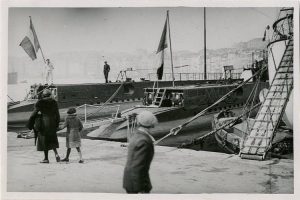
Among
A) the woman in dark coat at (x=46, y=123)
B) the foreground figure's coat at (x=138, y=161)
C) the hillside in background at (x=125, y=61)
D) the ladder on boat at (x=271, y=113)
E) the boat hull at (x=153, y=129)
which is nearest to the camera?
the foreground figure's coat at (x=138, y=161)

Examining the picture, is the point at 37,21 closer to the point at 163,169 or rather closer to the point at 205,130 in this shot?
the point at 163,169

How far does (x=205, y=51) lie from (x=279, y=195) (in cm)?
199

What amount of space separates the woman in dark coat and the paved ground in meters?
0.19

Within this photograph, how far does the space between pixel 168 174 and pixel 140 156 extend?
4.04 feet

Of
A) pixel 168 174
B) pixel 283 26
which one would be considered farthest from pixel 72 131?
pixel 283 26

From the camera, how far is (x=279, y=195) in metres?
3.56

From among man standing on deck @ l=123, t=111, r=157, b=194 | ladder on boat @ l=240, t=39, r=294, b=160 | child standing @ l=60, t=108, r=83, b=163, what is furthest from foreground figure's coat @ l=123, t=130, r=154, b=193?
ladder on boat @ l=240, t=39, r=294, b=160

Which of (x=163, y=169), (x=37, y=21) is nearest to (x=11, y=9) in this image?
(x=37, y=21)

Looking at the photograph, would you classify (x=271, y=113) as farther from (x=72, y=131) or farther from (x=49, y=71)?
(x=49, y=71)

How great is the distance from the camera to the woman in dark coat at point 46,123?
12.4ft

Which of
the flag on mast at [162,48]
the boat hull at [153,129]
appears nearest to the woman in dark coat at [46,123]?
the boat hull at [153,129]

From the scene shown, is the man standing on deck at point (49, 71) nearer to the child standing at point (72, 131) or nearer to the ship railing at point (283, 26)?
the child standing at point (72, 131)

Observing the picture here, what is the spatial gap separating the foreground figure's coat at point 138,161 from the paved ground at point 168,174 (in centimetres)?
101

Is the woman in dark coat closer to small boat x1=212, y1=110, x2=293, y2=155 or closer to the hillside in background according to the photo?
the hillside in background
